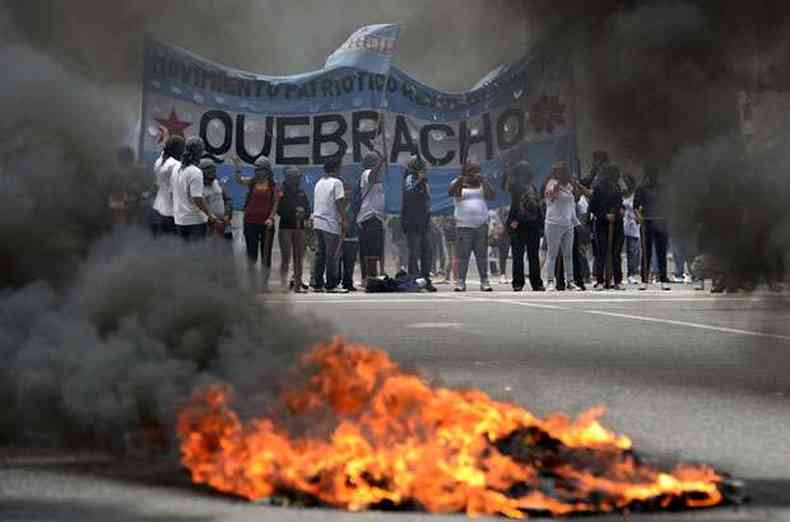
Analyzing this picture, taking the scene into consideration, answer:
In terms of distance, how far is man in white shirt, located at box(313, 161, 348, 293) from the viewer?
1798 cm

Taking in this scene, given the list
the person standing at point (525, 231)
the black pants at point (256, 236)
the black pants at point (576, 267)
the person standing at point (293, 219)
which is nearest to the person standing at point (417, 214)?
the person standing at point (525, 231)

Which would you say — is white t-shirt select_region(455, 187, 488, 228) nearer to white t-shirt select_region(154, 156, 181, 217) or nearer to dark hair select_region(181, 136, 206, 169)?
dark hair select_region(181, 136, 206, 169)

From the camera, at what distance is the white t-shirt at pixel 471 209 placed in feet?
60.3

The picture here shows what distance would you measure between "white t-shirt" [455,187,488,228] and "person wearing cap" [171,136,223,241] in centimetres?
→ 650

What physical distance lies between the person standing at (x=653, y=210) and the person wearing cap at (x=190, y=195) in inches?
145

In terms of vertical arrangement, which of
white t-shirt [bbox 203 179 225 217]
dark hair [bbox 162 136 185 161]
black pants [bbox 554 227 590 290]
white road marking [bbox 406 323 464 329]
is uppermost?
dark hair [bbox 162 136 185 161]

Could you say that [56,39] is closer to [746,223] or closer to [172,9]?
[172,9]

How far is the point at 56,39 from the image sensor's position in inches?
242

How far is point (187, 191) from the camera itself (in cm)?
1212

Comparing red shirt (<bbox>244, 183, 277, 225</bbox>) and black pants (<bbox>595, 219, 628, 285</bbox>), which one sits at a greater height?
red shirt (<bbox>244, 183, 277, 225</bbox>)

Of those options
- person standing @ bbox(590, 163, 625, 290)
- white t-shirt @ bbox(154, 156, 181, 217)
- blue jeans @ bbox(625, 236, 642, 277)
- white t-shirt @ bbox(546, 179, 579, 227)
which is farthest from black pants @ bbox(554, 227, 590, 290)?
white t-shirt @ bbox(154, 156, 181, 217)

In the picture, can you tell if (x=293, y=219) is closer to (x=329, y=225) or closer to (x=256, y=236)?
(x=329, y=225)

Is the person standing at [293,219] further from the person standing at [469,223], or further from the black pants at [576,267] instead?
the black pants at [576,267]

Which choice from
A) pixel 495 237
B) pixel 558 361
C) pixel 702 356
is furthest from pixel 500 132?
pixel 495 237
